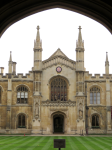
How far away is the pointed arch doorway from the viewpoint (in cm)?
3709

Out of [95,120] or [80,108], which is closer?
[80,108]

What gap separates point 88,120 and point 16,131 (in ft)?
31.5

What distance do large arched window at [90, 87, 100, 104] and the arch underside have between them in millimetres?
32672

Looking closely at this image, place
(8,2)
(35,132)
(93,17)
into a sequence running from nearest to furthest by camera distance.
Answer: (8,2), (93,17), (35,132)

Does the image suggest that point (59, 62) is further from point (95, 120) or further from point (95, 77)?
point (95, 120)

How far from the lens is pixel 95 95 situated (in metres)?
37.2

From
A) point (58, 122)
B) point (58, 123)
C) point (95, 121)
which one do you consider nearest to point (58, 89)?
point (58, 122)

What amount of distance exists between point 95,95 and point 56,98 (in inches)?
208

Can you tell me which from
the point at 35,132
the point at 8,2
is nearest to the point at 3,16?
the point at 8,2

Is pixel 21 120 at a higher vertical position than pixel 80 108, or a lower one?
lower

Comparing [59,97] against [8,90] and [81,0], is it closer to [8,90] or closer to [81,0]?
[8,90]

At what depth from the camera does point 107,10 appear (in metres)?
4.58

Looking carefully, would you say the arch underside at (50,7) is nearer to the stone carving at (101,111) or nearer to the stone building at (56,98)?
the stone building at (56,98)

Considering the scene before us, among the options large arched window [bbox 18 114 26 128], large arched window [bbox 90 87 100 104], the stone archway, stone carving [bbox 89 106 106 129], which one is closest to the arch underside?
the stone archway
